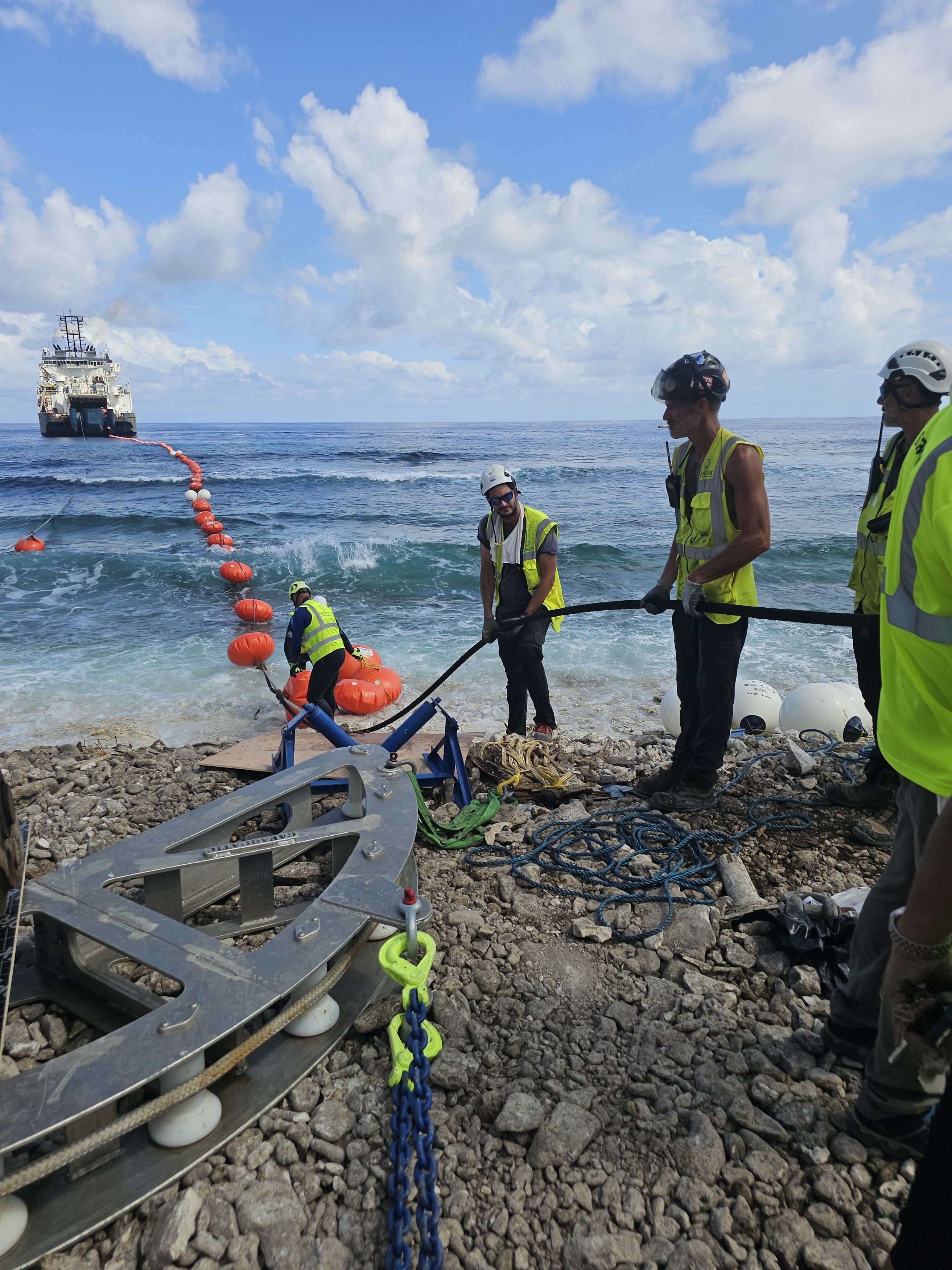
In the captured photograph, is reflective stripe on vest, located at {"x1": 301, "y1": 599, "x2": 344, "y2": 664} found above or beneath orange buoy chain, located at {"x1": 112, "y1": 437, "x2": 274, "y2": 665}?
above

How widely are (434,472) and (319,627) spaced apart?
1254 inches

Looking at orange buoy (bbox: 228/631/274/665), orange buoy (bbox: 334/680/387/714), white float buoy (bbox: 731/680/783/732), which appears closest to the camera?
white float buoy (bbox: 731/680/783/732)

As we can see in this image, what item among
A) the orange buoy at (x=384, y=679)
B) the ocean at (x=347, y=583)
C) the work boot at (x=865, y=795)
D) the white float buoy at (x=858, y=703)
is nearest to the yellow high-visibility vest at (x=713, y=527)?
the work boot at (x=865, y=795)

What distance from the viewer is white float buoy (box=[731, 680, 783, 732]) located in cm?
603

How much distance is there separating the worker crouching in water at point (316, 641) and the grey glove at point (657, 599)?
10.4 feet

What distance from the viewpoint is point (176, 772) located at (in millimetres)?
4793

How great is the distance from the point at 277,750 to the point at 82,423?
65.4 meters

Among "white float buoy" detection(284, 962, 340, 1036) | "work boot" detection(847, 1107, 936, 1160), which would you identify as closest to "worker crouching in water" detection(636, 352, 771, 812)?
"work boot" detection(847, 1107, 936, 1160)

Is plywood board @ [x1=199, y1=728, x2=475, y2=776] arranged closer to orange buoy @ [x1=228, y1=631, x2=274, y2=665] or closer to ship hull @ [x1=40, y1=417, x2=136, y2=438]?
orange buoy @ [x1=228, y1=631, x2=274, y2=665]

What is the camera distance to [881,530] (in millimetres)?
3811

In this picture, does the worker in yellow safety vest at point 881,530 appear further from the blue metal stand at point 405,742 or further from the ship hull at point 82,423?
the ship hull at point 82,423

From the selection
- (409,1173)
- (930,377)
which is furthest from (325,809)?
(930,377)

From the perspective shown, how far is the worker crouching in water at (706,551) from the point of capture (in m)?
3.48

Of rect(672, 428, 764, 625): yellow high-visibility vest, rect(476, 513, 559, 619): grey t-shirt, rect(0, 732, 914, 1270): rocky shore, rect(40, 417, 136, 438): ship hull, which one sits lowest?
rect(0, 732, 914, 1270): rocky shore
